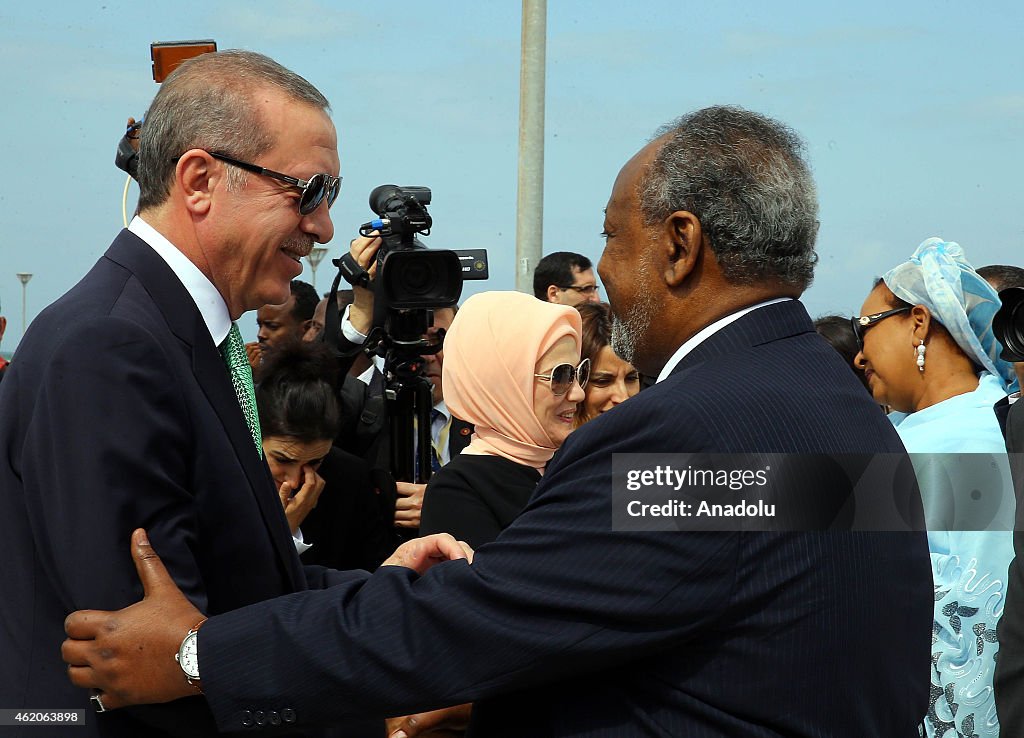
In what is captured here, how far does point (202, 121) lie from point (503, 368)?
5.86ft

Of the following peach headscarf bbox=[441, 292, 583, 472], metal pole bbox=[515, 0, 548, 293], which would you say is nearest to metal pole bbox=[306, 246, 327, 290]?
metal pole bbox=[515, 0, 548, 293]

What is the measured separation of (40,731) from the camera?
1.84 metres

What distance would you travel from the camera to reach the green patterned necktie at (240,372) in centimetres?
221

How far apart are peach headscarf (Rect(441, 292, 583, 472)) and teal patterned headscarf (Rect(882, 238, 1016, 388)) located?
4.20 ft

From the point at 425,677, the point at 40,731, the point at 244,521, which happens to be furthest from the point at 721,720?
the point at 40,731

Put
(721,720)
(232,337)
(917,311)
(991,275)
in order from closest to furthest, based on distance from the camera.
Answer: (721,720) → (232,337) → (917,311) → (991,275)

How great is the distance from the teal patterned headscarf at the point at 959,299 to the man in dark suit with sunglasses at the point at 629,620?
7.52 ft

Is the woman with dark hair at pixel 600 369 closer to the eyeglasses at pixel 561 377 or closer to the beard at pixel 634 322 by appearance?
the eyeglasses at pixel 561 377

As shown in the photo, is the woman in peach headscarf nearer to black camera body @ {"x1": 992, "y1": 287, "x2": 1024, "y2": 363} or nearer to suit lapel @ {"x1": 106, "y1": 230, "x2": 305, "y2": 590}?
suit lapel @ {"x1": 106, "y1": 230, "x2": 305, "y2": 590}

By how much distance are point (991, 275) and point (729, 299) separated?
377 cm

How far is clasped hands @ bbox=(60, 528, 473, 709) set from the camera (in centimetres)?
174

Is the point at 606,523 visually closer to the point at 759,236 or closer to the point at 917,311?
the point at 759,236

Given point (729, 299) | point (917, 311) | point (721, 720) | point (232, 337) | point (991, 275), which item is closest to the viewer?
point (721, 720)

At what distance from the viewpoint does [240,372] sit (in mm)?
2262
